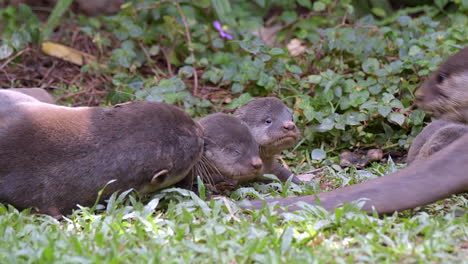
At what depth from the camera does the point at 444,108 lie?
512 centimetres

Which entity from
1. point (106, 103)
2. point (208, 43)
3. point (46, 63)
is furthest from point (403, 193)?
point (46, 63)

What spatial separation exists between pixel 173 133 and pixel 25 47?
4412 millimetres

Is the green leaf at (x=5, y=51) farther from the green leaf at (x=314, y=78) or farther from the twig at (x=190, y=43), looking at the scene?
the green leaf at (x=314, y=78)

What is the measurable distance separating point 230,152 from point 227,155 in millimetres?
33

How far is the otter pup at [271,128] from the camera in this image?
593cm

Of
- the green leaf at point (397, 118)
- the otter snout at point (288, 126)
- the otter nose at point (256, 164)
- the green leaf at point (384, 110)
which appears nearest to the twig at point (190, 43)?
the otter snout at point (288, 126)

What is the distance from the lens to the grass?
3764mm

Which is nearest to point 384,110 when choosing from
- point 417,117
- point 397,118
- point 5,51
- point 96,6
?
point 397,118

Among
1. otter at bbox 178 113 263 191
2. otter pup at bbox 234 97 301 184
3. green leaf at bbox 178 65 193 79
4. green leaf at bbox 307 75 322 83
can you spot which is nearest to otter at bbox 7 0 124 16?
green leaf at bbox 178 65 193 79

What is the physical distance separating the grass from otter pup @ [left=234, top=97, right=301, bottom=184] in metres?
1.25

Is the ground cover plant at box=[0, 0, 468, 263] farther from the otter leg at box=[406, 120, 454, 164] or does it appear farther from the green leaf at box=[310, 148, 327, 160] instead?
the otter leg at box=[406, 120, 454, 164]

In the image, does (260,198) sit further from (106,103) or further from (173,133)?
(106,103)

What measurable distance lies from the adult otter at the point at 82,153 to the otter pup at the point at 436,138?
1.88 m

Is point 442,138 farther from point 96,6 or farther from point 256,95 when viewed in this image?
point 96,6
